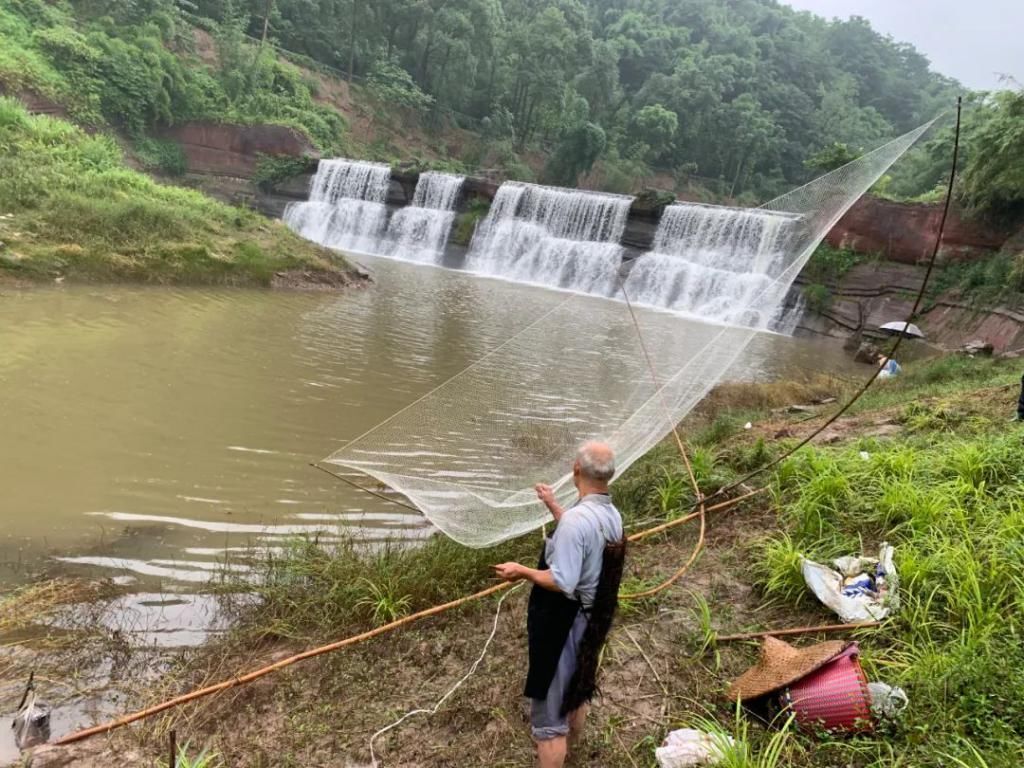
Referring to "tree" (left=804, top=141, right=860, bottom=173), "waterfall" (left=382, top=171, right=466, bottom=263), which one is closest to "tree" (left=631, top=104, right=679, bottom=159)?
"tree" (left=804, top=141, right=860, bottom=173)

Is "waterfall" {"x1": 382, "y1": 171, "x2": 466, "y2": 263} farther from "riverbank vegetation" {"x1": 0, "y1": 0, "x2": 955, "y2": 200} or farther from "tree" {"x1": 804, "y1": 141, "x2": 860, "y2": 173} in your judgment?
"tree" {"x1": 804, "y1": 141, "x2": 860, "y2": 173}

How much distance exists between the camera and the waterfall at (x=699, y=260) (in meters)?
17.7

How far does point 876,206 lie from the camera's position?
17812mm

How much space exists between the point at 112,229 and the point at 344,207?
14.3 m

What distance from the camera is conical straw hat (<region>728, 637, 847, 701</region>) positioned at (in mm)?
2330

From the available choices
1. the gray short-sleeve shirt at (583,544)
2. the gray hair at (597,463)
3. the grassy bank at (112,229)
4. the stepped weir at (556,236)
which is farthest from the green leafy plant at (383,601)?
the stepped weir at (556,236)

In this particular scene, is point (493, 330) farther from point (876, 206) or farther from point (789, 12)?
point (789, 12)

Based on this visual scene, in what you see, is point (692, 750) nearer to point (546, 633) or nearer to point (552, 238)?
point (546, 633)

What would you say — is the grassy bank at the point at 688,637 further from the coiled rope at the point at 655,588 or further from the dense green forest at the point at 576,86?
the dense green forest at the point at 576,86

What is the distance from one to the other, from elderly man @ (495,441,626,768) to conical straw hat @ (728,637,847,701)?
74 centimetres

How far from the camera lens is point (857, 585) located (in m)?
2.94

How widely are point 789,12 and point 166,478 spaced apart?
85438 millimetres

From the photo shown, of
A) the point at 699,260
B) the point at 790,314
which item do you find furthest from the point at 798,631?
the point at 699,260

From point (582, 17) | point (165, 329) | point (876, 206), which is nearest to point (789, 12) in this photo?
point (582, 17)
